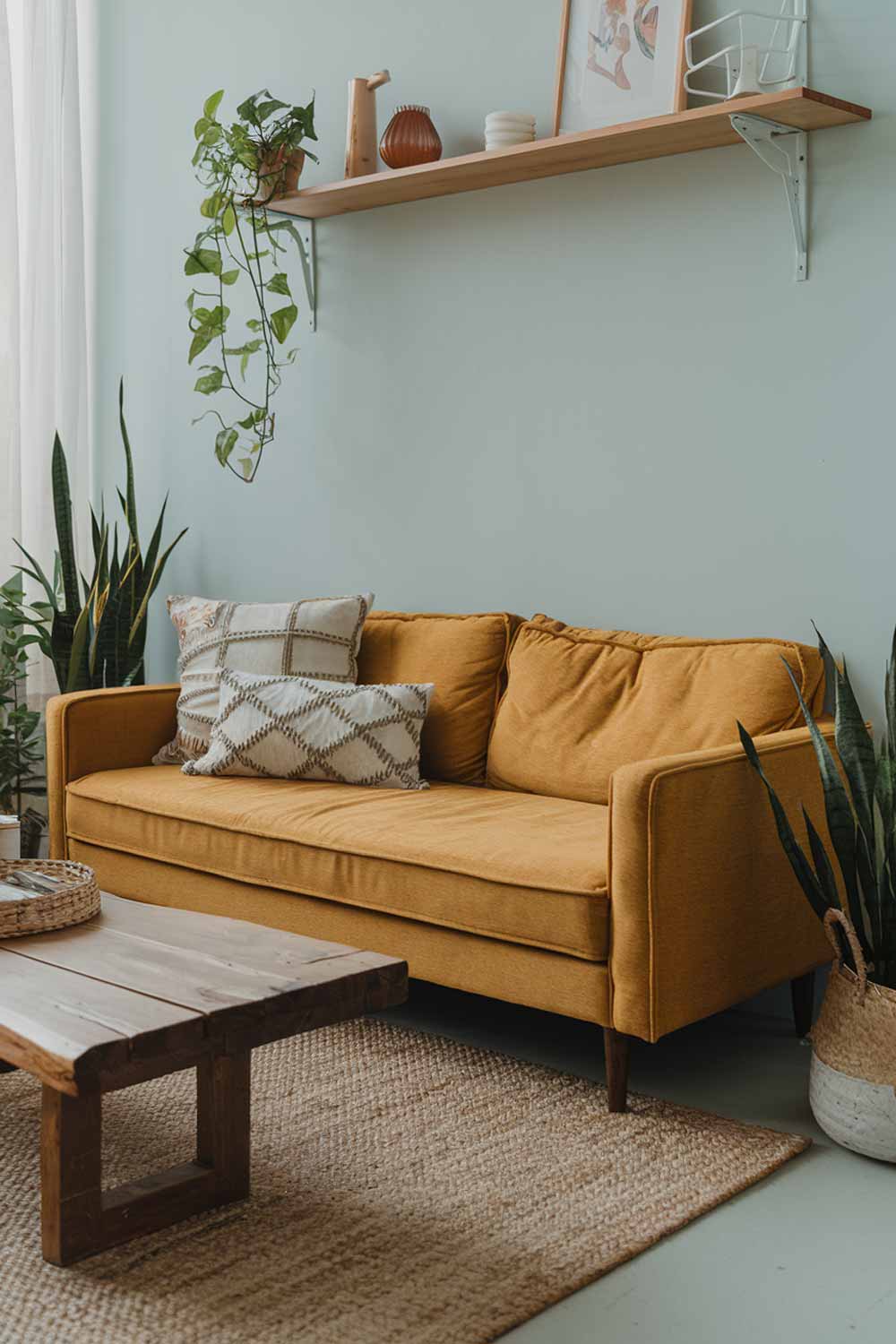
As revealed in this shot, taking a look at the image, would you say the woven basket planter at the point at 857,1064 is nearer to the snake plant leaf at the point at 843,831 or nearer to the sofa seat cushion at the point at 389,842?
the snake plant leaf at the point at 843,831

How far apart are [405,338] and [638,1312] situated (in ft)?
8.51

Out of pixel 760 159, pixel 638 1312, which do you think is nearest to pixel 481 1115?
→ pixel 638 1312

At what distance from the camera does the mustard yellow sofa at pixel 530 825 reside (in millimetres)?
2369

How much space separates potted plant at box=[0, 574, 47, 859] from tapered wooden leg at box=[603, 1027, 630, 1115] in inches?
88.2

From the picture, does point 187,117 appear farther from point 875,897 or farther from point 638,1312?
point 638,1312

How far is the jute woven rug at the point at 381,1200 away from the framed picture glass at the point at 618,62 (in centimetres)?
203

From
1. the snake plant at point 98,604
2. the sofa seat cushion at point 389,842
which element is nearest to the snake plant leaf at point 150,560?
the snake plant at point 98,604

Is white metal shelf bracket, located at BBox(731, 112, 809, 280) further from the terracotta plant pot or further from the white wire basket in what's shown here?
the terracotta plant pot

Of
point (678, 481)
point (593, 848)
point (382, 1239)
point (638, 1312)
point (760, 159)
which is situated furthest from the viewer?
point (678, 481)

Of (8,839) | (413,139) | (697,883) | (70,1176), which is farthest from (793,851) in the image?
(413,139)

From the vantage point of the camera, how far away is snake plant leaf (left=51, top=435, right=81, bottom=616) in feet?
13.6

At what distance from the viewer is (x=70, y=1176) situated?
1.92 meters

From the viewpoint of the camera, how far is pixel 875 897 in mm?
2352

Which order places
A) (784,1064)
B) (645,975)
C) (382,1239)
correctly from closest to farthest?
1. (382,1239)
2. (645,975)
3. (784,1064)
